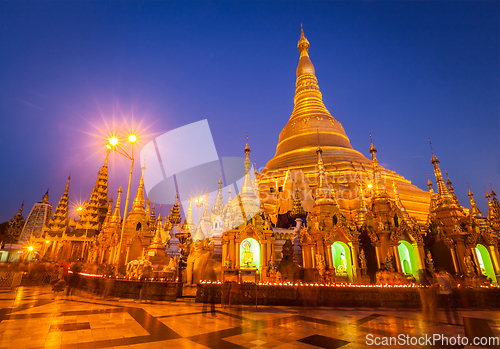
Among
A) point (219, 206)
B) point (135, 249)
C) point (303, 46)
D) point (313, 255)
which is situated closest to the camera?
point (313, 255)

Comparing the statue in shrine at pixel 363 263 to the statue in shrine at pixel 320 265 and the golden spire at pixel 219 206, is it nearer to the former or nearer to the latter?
the statue in shrine at pixel 320 265

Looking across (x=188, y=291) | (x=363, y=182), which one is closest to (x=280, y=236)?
(x=188, y=291)

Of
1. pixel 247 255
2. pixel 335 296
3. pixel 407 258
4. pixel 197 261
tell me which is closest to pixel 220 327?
pixel 335 296

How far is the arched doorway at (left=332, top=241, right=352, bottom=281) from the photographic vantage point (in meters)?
16.3

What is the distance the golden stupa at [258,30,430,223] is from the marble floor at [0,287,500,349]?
1689 centimetres

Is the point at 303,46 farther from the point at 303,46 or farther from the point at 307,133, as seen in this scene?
the point at 307,133

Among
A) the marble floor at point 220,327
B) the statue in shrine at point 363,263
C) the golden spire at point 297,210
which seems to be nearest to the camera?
the marble floor at point 220,327

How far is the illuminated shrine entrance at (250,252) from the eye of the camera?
18531 mm

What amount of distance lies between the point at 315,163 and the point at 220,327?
2965 cm

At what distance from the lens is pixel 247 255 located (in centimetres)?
1869

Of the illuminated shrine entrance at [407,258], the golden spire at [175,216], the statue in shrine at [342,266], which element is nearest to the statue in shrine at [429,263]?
the illuminated shrine entrance at [407,258]

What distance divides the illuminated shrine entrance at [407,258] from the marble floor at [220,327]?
7327 millimetres

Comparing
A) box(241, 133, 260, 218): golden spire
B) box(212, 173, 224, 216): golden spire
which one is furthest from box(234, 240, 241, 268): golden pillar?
box(212, 173, 224, 216): golden spire

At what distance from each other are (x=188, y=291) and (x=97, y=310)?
16.5ft
